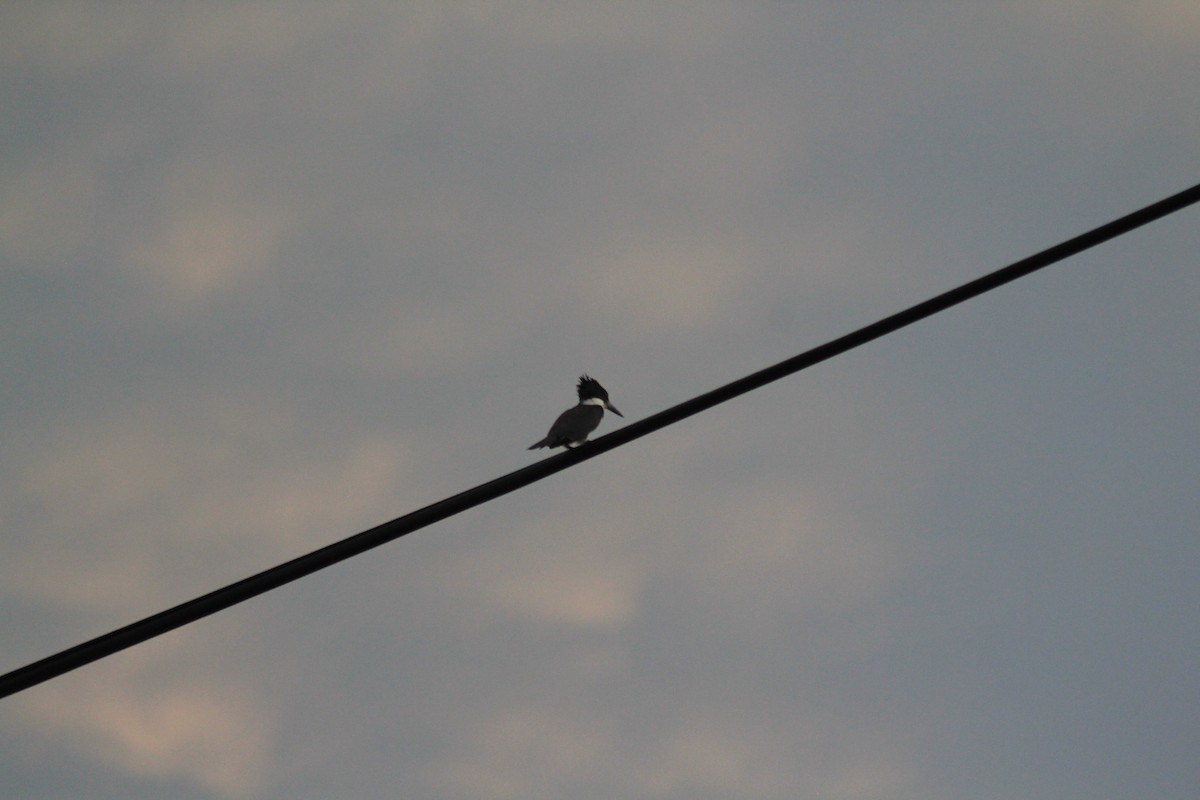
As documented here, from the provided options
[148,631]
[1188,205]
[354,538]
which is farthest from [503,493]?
[1188,205]

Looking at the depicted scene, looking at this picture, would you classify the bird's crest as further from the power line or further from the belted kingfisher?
the power line

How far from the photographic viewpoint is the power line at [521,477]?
12.1 feet

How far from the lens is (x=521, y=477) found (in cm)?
484

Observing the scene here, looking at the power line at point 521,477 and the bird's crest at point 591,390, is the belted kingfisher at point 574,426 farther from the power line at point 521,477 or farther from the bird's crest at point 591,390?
the power line at point 521,477

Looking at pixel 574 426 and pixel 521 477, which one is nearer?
pixel 521 477

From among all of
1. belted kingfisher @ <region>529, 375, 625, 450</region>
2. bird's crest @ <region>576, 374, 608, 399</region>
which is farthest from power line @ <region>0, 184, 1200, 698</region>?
bird's crest @ <region>576, 374, 608, 399</region>

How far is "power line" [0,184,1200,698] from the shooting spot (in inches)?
145

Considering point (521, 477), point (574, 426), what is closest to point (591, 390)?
point (574, 426)

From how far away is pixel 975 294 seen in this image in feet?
17.2

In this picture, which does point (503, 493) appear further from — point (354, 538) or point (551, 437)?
point (551, 437)

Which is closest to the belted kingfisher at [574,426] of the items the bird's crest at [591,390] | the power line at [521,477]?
the bird's crest at [591,390]

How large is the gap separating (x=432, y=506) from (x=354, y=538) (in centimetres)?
36

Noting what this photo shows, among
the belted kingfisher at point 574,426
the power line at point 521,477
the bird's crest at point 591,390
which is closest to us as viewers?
the power line at point 521,477

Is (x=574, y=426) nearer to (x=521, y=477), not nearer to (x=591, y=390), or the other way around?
(x=591, y=390)
